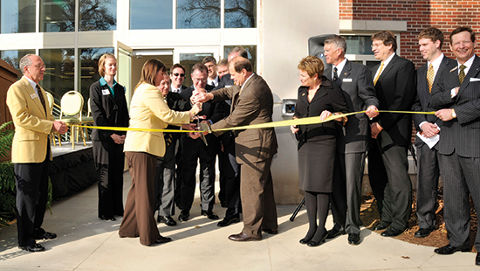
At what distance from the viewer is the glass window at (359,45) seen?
11.2 m

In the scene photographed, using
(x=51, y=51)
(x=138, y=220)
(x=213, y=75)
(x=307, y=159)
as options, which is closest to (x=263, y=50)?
(x=213, y=75)

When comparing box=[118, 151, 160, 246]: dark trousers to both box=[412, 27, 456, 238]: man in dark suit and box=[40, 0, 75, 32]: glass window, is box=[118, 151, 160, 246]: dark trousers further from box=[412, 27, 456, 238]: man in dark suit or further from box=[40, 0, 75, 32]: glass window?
box=[40, 0, 75, 32]: glass window

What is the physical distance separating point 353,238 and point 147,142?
237 centimetres

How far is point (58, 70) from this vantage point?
12.9 m

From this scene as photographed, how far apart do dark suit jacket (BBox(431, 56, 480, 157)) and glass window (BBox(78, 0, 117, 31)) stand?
33.7 feet

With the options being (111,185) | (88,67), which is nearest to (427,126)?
(111,185)

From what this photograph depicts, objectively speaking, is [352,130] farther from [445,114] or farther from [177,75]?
[177,75]

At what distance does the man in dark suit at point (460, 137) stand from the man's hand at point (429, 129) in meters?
0.12

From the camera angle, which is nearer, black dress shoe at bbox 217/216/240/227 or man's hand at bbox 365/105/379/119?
man's hand at bbox 365/105/379/119

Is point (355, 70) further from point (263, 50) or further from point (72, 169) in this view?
point (72, 169)

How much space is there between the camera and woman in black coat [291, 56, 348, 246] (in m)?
4.42

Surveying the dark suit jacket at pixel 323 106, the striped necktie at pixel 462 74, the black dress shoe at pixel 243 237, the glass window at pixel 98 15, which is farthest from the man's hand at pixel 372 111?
the glass window at pixel 98 15

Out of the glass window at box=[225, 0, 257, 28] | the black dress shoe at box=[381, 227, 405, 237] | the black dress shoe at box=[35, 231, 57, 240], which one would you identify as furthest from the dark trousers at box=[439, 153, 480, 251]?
the glass window at box=[225, 0, 257, 28]

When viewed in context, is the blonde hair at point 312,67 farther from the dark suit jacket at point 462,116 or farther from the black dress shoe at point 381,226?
the black dress shoe at point 381,226
